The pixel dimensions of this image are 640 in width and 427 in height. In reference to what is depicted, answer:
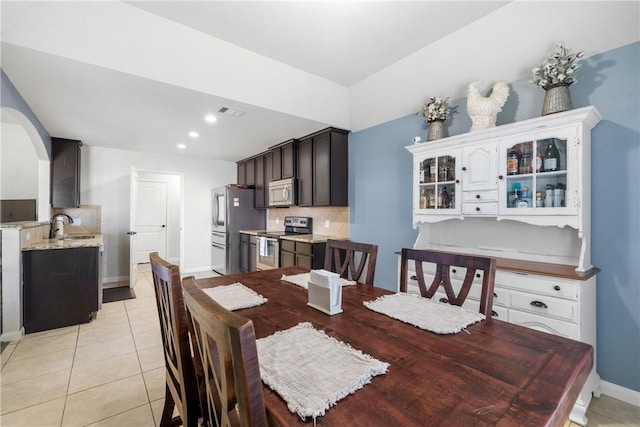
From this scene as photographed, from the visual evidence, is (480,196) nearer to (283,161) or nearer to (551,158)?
(551,158)

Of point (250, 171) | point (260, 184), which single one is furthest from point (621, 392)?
point (250, 171)

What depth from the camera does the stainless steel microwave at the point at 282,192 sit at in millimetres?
4301

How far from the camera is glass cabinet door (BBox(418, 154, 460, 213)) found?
8.28 ft

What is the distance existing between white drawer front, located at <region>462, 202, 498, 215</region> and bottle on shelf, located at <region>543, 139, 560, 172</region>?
1.35ft

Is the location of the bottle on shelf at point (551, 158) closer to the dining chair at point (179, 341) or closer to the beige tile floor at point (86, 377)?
the dining chair at point (179, 341)

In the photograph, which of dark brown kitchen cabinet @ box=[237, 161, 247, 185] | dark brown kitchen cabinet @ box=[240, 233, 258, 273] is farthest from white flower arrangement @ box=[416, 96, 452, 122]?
dark brown kitchen cabinet @ box=[237, 161, 247, 185]

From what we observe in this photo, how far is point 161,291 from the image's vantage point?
3.90 feet

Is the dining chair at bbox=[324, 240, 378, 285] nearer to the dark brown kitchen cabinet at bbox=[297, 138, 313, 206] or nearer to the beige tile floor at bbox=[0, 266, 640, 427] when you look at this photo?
the beige tile floor at bbox=[0, 266, 640, 427]

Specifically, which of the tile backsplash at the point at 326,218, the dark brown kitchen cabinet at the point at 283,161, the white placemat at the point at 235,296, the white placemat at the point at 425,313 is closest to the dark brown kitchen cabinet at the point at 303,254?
the tile backsplash at the point at 326,218

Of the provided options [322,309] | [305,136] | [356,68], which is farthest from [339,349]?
[305,136]

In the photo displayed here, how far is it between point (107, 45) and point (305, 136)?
2407 mm

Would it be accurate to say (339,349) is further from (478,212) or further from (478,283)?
A: (478,212)

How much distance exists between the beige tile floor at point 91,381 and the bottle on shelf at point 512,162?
1.66 metres

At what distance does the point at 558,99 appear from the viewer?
1927 mm
